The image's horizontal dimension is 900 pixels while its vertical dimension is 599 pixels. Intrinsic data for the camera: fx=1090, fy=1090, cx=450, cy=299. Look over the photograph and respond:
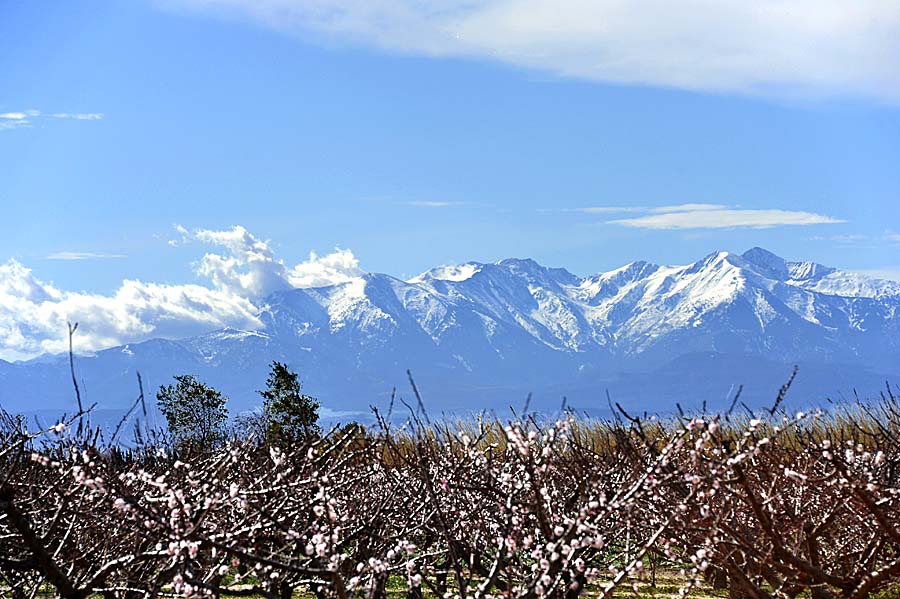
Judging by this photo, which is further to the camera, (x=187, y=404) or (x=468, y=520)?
(x=187, y=404)

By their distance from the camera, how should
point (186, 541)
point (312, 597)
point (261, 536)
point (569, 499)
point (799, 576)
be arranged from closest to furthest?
point (186, 541)
point (799, 576)
point (261, 536)
point (569, 499)
point (312, 597)

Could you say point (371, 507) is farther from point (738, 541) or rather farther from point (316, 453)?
point (738, 541)

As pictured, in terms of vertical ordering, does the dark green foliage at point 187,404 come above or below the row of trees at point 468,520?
below

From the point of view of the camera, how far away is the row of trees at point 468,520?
624cm

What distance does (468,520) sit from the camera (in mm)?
9852

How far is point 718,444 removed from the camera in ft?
23.6

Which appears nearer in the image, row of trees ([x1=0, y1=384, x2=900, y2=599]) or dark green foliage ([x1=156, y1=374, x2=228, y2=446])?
row of trees ([x1=0, y1=384, x2=900, y2=599])

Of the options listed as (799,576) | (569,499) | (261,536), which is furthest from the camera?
(569,499)

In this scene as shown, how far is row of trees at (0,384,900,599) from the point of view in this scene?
6.24 metres

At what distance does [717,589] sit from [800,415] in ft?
27.3

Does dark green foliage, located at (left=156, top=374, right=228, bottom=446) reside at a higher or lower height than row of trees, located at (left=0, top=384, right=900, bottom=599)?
lower

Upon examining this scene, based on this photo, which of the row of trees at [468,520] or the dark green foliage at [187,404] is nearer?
the row of trees at [468,520]

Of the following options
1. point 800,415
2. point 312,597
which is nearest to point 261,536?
point 800,415

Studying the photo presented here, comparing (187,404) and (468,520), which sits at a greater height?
(468,520)
